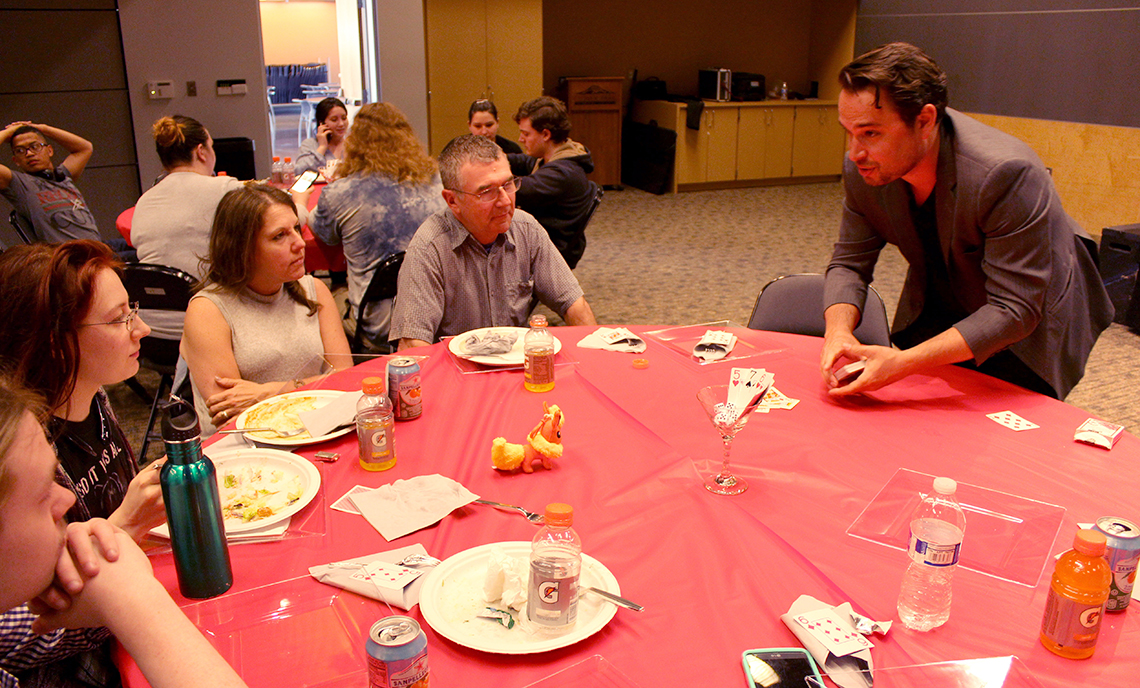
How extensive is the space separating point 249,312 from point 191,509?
4.17ft

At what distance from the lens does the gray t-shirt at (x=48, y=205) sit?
14.9ft

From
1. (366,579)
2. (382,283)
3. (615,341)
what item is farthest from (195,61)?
(366,579)

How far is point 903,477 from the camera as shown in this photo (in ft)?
5.47

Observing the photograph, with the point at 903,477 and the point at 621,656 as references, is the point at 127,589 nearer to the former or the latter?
the point at 621,656

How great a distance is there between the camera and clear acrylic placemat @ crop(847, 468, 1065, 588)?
1.39 metres

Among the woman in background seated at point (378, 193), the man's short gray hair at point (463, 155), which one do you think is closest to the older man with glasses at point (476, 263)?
the man's short gray hair at point (463, 155)

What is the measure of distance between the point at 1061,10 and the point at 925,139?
6796 millimetres

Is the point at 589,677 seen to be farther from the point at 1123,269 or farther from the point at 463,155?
the point at 1123,269

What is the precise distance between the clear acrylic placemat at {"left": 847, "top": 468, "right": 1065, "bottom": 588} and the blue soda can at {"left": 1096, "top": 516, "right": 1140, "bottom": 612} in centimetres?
12

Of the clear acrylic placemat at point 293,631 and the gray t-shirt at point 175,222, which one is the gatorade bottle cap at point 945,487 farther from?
the gray t-shirt at point 175,222

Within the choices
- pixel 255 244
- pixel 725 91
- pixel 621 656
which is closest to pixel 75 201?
pixel 255 244

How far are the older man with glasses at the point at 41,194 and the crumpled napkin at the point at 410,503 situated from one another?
404cm

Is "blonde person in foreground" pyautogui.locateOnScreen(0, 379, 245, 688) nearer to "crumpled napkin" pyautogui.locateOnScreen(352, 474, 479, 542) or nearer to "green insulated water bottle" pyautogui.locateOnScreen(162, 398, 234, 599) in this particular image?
"green insulated water bottle" pyautogui.locateOnScreen(162, 398, 234, 599)

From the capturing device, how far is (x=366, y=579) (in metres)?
1.29
